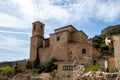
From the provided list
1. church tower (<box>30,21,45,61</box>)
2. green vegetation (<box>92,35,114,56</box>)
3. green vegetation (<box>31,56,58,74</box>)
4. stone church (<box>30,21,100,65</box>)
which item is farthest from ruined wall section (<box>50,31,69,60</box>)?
green vegetation (<box>92,35,114,56</box>)

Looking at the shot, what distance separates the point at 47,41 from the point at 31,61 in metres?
7.15

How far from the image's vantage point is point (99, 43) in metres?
55.2

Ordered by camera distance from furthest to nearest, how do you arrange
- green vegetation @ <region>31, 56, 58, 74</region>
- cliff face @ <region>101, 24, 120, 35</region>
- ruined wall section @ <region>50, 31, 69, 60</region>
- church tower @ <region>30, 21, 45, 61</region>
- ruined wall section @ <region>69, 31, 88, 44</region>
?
cliff face @ <region>101, 24, 120, 35</region> < church tower @ <region>30, 21, 45, 61</region> < ruined wall section @ <region>69, 31, 88, 44</region> < ruined wall section @ <region>50, 31, 69, 60</region> < green vegetation @ <region>31, 56, 58, 74</region>

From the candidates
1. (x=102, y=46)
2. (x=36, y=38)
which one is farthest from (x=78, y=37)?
(x=36, y=38)

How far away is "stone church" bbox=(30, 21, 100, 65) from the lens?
4388cm

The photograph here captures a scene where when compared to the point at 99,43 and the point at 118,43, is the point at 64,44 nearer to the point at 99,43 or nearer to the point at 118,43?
the point at 99,43

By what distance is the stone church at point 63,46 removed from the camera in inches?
1727

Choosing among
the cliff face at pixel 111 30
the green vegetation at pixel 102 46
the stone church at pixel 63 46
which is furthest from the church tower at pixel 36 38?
the cliff face at pixel 111 30

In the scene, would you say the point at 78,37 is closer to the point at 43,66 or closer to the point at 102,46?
the point at 102,46

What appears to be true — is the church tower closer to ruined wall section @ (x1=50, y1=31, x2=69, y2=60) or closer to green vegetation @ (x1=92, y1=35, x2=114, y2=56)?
ruined wall section @ (x1=50, y1=31, x2=69, y2=60)

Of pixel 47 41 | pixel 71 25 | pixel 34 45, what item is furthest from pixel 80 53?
pixel 34 45

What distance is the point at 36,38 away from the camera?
56.8 meters

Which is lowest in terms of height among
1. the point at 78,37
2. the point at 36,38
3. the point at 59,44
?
the point at 59,44

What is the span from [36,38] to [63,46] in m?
11.7
